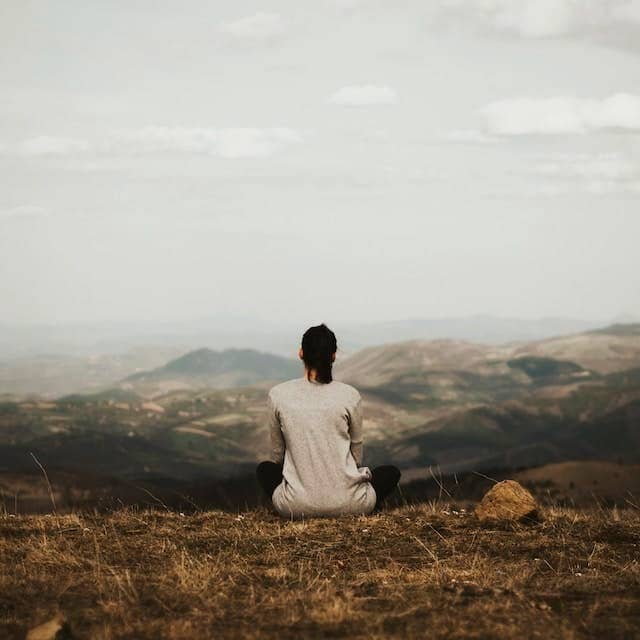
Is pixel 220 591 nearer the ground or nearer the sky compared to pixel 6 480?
nearer the sky

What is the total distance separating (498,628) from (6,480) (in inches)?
4414

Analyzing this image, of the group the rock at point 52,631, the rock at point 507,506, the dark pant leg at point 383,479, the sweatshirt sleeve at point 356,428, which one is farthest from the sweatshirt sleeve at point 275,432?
the rock at point 52,631

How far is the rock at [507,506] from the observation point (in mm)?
11680

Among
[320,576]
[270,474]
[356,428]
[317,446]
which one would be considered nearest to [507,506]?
[356,428]

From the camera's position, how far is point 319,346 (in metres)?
10.7

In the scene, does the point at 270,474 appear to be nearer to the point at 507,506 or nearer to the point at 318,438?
the point at 318,438

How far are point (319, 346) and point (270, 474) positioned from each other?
2025 millimetres

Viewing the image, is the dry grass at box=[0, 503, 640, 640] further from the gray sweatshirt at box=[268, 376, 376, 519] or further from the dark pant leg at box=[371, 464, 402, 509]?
the dark pant leg at box=[371, 464, 402, 509]

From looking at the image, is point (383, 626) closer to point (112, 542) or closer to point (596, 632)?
point (596, 632)

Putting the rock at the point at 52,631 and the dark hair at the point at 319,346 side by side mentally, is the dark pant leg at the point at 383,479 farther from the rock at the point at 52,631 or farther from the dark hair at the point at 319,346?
the rock at the point at 52,631

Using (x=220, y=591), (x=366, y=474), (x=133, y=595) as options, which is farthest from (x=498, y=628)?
(x=366, y=474)

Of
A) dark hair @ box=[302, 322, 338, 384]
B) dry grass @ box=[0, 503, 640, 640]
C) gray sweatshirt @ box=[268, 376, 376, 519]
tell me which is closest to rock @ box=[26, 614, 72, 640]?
dry grass @ box=[0, 503, 640, 640]

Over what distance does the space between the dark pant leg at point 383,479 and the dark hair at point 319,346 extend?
194 centimetres

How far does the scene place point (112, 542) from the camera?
10367 mm
